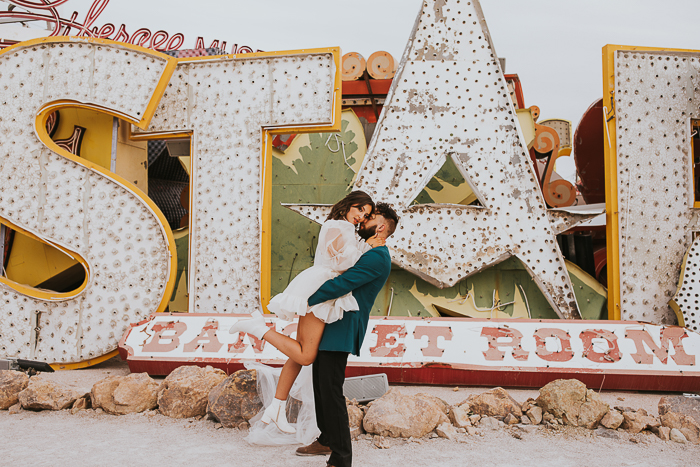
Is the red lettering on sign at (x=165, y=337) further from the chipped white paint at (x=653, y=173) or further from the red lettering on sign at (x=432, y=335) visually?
the chipped white paint at (x=653, y=173)

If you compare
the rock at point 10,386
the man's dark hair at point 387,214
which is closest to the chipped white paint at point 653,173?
the man's dark hair at point 387,214

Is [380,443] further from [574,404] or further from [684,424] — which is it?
[684,424]

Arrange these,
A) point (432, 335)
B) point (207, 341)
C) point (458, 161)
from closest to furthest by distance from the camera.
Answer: point (432, 335) → point (207, 341) → point (458, 161)

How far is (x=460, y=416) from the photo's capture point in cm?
332

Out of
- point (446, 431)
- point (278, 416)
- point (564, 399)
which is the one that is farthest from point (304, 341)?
point (564, 399)

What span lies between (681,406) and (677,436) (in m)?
0.34

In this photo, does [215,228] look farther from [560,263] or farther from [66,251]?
[560,263]

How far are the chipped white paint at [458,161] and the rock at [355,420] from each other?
2242 mm

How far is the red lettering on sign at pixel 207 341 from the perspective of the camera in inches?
184

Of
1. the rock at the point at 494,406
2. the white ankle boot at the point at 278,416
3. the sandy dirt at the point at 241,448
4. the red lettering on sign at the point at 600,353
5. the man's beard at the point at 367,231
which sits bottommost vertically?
the sandy dirt at the point at 241,448

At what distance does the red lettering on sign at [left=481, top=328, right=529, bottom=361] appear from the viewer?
436cm

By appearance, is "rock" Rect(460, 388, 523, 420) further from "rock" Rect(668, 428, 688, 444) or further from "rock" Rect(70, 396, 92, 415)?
"rock" Rect(70, 396, 92, 415)

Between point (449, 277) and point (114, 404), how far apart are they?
3.31 meters

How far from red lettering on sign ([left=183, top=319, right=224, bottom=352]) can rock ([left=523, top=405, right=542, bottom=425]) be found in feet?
8.97
